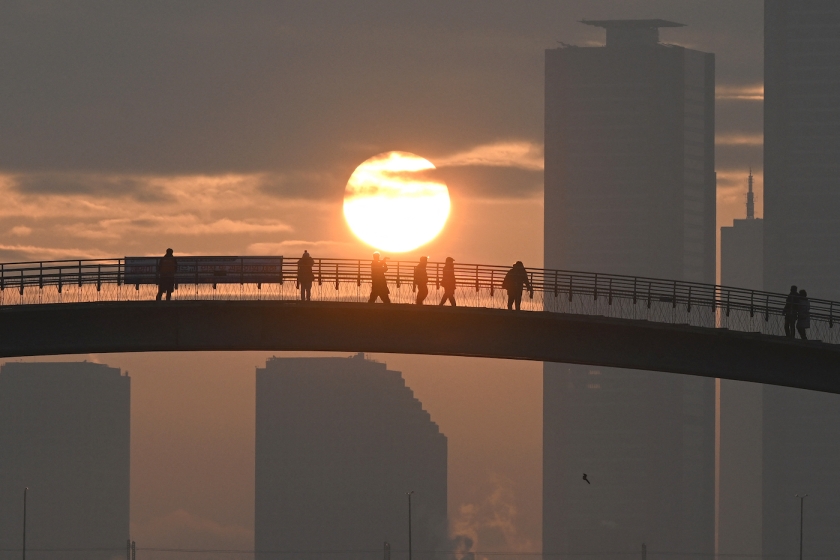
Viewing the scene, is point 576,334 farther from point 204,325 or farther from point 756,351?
point 204,325

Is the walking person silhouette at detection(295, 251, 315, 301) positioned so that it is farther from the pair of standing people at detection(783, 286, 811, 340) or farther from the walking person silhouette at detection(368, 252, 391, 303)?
the pair of standing people at detection(783, 286, 811, 340)

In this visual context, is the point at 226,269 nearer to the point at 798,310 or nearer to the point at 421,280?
the point at 421,280

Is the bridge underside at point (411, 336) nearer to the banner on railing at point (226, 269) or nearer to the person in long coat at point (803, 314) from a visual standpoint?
the banner on railing at point (226, 269)

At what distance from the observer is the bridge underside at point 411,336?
2277 inches

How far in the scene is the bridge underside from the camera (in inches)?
2277

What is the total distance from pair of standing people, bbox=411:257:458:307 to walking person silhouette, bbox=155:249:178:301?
847cm

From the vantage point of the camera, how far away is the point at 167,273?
56125mm

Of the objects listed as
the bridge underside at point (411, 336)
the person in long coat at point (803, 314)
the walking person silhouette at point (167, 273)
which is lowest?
the bridge underside at point (411, 336)

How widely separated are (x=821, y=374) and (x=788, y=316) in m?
4.68

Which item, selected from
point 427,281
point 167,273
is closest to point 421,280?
point 427,281

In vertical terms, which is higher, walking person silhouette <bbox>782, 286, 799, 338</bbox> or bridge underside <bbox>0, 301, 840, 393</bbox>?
walking person silhouette <bbox>782, 286, 799, 338</bbox>

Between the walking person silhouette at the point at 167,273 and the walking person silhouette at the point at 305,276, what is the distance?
4377 mm

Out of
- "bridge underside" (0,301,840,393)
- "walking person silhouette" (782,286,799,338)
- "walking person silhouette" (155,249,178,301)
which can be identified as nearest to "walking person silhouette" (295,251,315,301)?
"bridge underside" (0,301,840,393)

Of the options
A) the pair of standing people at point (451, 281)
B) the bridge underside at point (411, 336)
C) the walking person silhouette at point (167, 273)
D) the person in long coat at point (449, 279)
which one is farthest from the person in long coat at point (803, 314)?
the walking person silhouette at point (167, 273)
